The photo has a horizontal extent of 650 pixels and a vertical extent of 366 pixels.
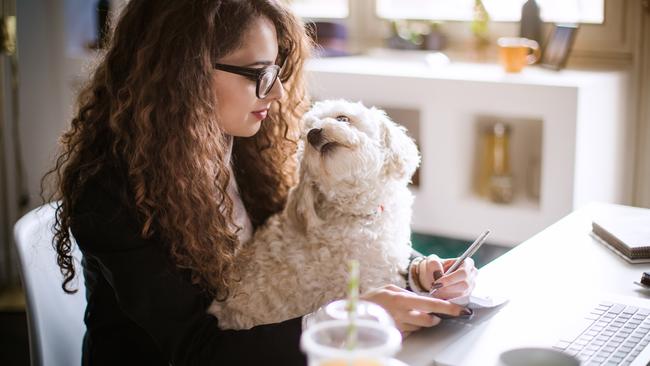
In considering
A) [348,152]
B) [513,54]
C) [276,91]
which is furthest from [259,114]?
[513,54]

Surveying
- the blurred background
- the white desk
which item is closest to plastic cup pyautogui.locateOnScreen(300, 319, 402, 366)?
the white desk

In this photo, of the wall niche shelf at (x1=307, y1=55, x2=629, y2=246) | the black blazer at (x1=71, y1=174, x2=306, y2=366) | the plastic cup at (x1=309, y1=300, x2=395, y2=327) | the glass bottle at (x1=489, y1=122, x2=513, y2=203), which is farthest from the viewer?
the glass bottle at (x1=489, y1=122, x2=513, y2=203)

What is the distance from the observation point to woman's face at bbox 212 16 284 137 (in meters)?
1.45

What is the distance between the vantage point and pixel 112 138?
56.9 inches

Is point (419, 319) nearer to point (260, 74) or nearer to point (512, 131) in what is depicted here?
point (260, 74)

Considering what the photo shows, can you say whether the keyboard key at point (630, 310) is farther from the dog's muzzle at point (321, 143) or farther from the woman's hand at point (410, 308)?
the dog's muzzle at point (321, 143)

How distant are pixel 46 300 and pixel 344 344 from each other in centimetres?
89

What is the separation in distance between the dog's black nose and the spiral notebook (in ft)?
2.01

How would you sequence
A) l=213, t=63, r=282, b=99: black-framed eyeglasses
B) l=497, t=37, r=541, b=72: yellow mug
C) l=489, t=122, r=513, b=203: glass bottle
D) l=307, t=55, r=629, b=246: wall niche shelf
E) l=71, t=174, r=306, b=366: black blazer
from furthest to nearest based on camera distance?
l=489, t=122, r=513, b=203: glass bottle → l=497, t=37, r=541, b=72: yellow mug → l=307, t=55, r=629, b=246: wall niche shelf → l=213, t=63, r=282, b=99: black-framed eyeglasses → l=71, t=174, r=306, b=366: black blazer

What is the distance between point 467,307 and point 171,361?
0.48 m

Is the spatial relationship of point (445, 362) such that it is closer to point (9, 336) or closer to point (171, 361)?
point (171, 361)

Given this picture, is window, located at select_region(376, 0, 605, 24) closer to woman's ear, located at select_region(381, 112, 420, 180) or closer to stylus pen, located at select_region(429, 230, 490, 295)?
woman's ear, located at select_region(381, 112, 420, 180)

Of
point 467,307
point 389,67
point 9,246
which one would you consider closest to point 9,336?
point 9,246

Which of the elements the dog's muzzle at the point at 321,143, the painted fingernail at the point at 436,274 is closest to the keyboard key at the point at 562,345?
the painted fingernail at the point at 436,274
